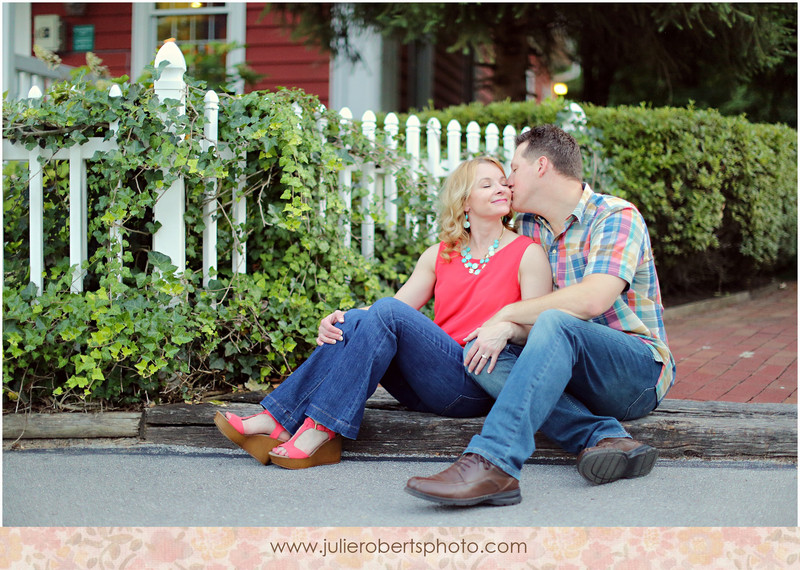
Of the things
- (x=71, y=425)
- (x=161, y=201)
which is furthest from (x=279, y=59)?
(x=71, y=425)

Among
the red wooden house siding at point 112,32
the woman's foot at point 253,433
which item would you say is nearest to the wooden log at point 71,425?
the woman's foot at point 253,433

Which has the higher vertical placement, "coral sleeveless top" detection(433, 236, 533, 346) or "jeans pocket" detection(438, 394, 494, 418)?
"coral sleeveless top" detection(433, 236, 533, 346)

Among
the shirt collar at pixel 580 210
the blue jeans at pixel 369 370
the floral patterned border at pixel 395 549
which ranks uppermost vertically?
the shirt collar at pixel 580 210

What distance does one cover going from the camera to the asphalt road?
2.19 m

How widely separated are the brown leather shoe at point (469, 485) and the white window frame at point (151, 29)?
22.8 feet

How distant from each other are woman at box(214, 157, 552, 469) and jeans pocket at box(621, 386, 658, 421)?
0.50 meters

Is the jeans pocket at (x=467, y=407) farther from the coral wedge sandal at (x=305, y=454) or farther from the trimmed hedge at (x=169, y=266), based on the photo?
the trimmed hedge at (x=169, y=266)

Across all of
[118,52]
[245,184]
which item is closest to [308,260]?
[245,184]

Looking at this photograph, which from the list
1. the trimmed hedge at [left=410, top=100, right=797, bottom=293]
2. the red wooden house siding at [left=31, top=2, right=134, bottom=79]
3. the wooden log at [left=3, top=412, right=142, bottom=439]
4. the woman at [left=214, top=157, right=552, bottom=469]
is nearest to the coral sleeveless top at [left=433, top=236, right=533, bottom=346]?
the woman at [left=214, top=157, right=552, bottom=469]

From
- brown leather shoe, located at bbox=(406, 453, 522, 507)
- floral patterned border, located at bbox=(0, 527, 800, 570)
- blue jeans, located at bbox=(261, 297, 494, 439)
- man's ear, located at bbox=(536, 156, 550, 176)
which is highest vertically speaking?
man's ear, located at bbox=(536, 156, 550, 176)

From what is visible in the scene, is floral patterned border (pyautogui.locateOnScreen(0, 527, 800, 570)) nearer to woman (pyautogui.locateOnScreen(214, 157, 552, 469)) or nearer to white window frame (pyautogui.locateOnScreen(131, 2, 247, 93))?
woman (pyautogui.locateOnScreen(214, 157, 552, 469))

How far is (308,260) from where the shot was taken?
11.3 ft

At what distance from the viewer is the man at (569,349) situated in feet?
7.37

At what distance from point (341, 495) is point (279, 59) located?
6798mm
